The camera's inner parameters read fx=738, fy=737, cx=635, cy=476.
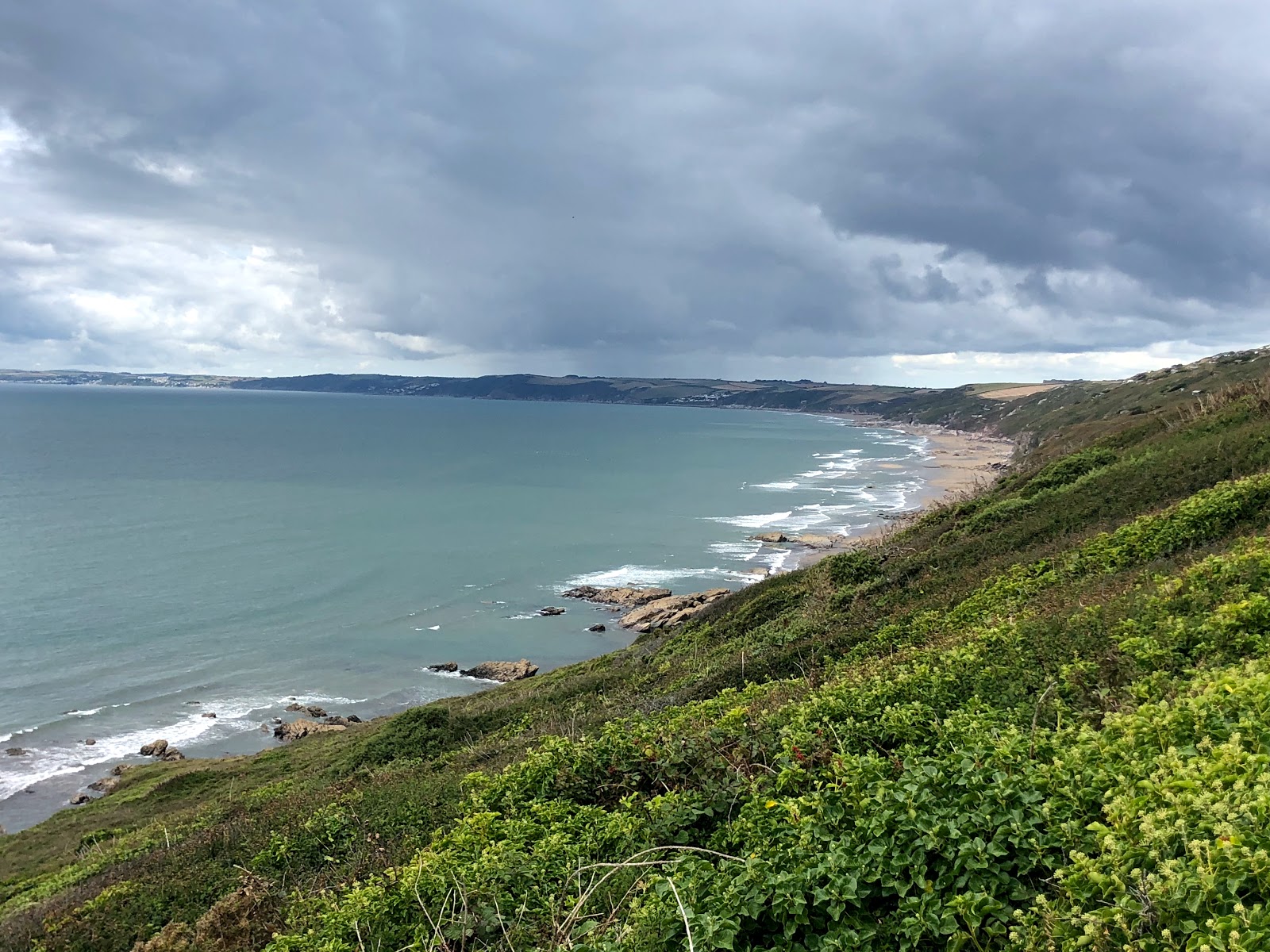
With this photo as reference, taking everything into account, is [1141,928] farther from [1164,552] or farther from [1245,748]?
[1164,552]

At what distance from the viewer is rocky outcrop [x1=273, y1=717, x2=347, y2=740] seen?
36.4 meters

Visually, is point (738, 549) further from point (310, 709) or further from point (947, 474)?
point (947, 474)

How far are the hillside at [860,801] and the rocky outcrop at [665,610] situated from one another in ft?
90.4

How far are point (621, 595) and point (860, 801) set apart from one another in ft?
170

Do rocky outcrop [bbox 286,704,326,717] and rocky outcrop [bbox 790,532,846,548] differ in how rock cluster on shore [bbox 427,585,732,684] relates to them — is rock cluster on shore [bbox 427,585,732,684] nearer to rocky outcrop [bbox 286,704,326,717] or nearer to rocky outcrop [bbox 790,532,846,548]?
rocky outcrop [bbox 286,704,326,717]

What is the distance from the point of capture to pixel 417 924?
782cm

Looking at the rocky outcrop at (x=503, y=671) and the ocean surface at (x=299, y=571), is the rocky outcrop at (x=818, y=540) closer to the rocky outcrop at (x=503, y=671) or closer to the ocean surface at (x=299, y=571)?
the ocean surface at (x=299, y=571)

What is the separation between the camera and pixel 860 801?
655 cm

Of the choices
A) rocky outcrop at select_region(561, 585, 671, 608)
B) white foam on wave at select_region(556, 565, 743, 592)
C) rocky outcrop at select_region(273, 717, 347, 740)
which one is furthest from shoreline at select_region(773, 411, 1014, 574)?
rocky outcrop at select_region(273, 717, 347, 740)

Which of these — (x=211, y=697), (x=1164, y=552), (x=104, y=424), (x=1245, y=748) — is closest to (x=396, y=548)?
(x=211, y=697)

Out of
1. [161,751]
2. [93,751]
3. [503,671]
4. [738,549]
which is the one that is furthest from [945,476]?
[93,751]

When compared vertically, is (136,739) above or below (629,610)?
below

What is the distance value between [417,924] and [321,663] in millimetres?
42634

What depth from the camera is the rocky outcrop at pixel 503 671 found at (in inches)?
1709
